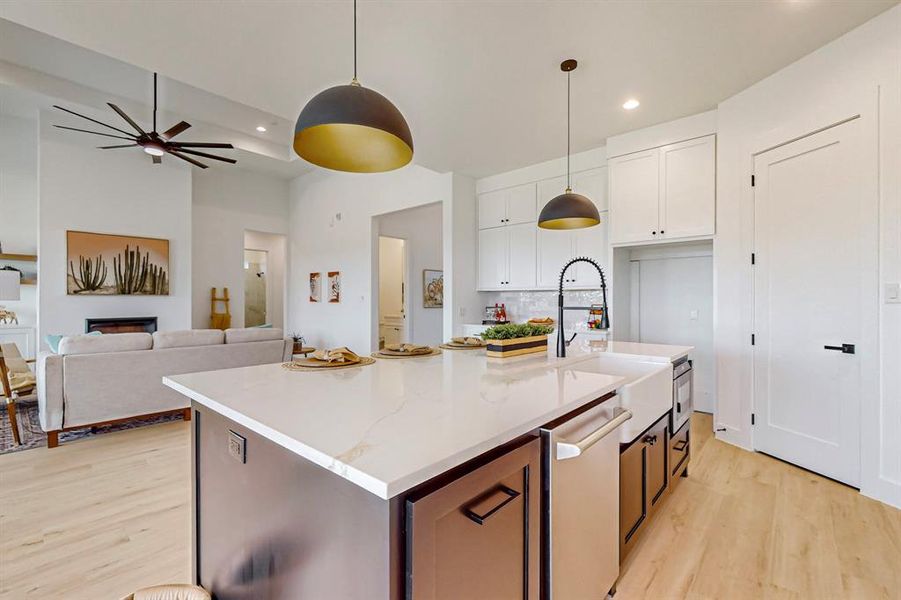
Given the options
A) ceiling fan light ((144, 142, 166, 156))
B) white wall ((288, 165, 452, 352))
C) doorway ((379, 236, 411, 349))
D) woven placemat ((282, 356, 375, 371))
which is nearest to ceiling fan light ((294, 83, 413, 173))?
woven placemat ((282, 356, 375, 371))

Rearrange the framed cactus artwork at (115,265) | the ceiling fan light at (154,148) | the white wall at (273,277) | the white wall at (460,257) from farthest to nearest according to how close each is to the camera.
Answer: the white wall at (273,277), the framed cactus artwork at (115,265), the white wall at (460,257), the ceiling fan light at (154,148)

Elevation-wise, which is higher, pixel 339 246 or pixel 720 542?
pixel 339 246

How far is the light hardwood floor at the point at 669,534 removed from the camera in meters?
1.66

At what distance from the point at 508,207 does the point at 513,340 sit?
135 inches

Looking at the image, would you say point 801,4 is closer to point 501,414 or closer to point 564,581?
point 501,414

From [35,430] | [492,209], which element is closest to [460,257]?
[492,209]

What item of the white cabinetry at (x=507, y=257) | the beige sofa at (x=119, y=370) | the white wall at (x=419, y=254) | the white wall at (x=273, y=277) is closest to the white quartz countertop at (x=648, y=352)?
the white cabinetry at (x=507, y=257)

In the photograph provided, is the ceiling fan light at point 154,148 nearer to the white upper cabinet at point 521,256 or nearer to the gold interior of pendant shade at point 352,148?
the gold interior of pendant shade at point 352,148

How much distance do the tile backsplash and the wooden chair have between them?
4717 mm

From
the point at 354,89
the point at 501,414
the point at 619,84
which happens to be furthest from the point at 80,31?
the point at 619,84

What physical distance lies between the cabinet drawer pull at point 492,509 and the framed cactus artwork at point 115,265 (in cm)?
694

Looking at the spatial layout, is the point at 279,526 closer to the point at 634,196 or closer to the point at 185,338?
the point at 185,338

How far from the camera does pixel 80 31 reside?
2.33 meters

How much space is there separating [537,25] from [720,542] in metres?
2.96
